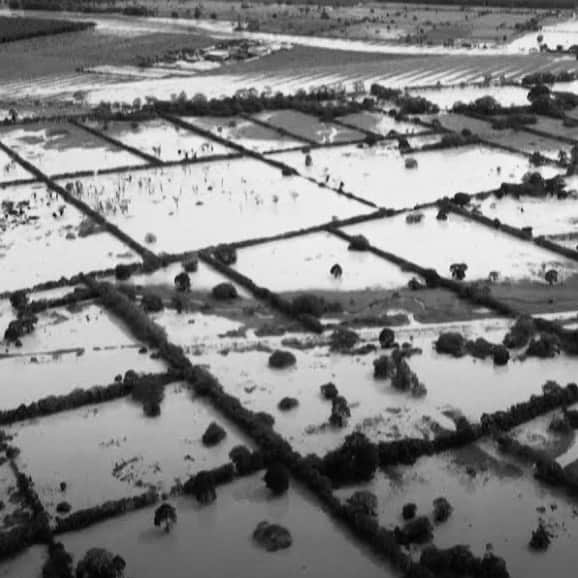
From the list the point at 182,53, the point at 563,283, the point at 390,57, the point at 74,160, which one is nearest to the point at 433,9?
the point at 390,57

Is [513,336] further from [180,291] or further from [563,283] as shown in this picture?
[180,291]

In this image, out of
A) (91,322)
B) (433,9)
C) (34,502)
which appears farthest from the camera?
(433,9)

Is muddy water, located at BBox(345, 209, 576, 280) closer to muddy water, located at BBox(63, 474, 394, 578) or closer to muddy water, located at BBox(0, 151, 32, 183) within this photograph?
muddy water, located at BBox(63, 474, 394, 578)

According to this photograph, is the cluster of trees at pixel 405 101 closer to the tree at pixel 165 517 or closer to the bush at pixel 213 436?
the bush at pixel 213 436

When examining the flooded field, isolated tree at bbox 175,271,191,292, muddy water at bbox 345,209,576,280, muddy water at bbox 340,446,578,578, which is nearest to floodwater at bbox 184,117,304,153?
the flooded field

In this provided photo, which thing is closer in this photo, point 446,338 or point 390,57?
point 446,338
